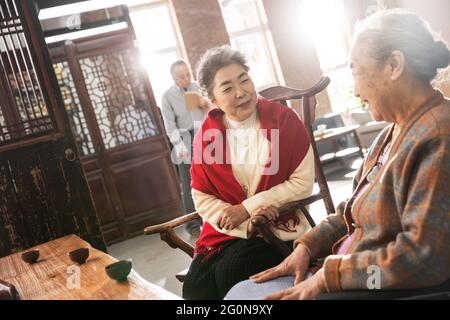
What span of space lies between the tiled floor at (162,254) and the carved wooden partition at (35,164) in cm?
101

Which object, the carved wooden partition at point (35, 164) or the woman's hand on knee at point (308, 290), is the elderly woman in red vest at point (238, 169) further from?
the carved wooden partition at point (35, 164)

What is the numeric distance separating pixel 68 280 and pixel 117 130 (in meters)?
4.19

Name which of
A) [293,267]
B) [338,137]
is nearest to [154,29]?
[338,137]

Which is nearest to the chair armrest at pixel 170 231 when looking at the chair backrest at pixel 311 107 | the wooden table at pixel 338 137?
the chair backrest at pixel 311 107

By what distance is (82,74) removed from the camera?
5.48 meters

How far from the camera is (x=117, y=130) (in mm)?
5656

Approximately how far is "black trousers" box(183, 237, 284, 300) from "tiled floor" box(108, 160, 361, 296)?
1364 millimetres

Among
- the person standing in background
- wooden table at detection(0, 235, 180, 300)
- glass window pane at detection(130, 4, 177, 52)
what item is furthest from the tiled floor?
glass window pane at detection(130, 4, 177, 52)

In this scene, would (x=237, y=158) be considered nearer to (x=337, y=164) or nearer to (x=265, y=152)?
(x=265, y=152)

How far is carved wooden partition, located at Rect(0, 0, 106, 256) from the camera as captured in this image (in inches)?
102

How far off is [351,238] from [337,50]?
8686mm

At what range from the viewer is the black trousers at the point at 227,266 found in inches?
67.8

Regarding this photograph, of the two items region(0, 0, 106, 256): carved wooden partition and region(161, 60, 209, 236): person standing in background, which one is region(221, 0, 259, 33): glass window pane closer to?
region(161, 60, 209, 236): person standing in background
